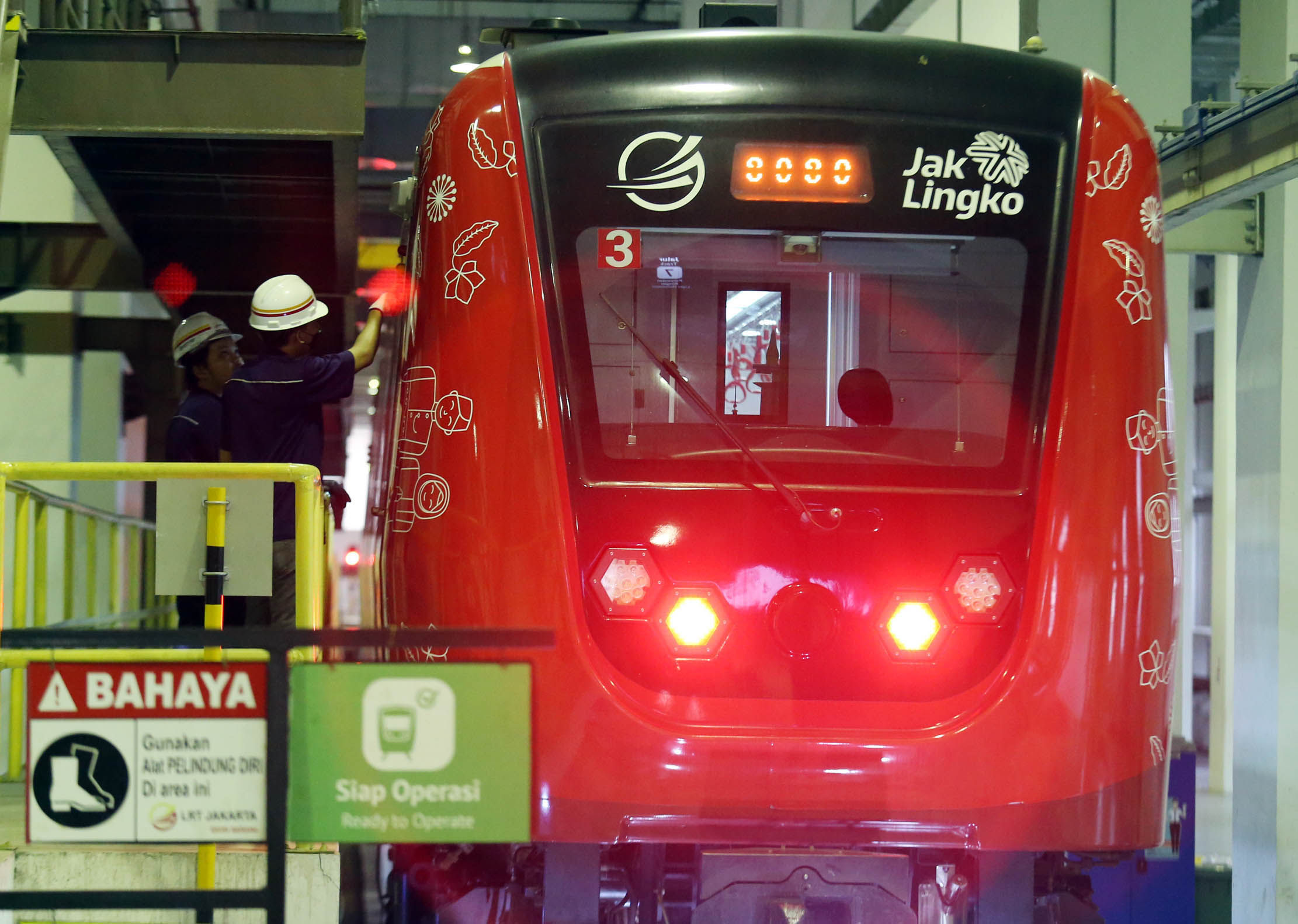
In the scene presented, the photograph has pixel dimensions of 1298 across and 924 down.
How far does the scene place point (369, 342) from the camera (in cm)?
534

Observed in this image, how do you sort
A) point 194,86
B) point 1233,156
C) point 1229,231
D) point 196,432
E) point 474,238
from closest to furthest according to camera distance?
point 474,238
point 196,432
point 194,86
point 1233,156
point 1229,231

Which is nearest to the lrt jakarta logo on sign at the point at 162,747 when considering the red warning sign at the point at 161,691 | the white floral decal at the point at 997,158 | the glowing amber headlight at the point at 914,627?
the red warning sign at the point at 161,691

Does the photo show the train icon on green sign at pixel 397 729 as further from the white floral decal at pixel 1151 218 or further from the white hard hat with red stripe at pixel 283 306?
the white hard hat with red stripe at pixel 283 306

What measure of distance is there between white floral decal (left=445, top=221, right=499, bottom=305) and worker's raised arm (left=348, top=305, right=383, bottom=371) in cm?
143

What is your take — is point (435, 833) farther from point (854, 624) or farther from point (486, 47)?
point (486, 47)

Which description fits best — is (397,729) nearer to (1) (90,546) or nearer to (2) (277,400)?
(2) (277,400)

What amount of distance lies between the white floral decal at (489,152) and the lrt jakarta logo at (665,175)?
284mm

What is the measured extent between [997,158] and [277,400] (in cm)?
274

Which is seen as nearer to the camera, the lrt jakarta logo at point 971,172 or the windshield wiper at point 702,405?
the windshield wiper at point 702,405

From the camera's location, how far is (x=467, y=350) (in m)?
3.72

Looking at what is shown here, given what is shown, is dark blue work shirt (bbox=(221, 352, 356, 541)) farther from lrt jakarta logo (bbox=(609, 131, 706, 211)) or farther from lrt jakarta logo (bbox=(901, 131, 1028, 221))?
lrt jakarta logo (bbox=(901, 131, 1028, 221))

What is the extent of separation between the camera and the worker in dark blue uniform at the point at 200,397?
5.65 metres

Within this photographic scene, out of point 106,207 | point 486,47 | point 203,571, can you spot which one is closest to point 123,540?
point 106,207

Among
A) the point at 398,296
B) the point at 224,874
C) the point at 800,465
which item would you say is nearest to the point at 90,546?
the point at 398,296
